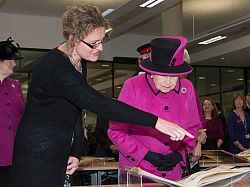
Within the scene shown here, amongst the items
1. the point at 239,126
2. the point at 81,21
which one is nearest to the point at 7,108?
the point at 81,21

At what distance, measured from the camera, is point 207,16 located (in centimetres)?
1048

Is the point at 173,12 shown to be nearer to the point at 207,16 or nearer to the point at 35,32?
the point at 207,16

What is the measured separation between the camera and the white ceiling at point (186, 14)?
789 centimetres

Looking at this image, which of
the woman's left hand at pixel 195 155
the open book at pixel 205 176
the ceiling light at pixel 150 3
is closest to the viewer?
the open book at pixel 205 176

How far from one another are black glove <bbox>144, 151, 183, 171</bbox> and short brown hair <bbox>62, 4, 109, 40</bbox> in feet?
2.31

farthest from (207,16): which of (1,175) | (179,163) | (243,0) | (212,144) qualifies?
(179,163)

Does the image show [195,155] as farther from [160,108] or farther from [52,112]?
[52,112]

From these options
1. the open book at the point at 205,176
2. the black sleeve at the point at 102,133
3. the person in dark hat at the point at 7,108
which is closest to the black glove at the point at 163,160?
the open book at the point at 205,176

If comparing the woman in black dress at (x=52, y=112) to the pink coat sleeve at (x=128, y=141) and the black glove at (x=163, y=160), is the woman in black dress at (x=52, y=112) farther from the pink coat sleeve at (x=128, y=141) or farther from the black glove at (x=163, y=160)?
the black glove at (x=163, y=160)

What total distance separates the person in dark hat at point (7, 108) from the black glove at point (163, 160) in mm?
1588

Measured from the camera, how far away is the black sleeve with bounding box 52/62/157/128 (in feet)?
6.06

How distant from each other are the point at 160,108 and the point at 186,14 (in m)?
8.09

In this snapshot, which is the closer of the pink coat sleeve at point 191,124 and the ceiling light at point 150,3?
the pink coat sleeve at point 191,124

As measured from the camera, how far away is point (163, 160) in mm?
2408
